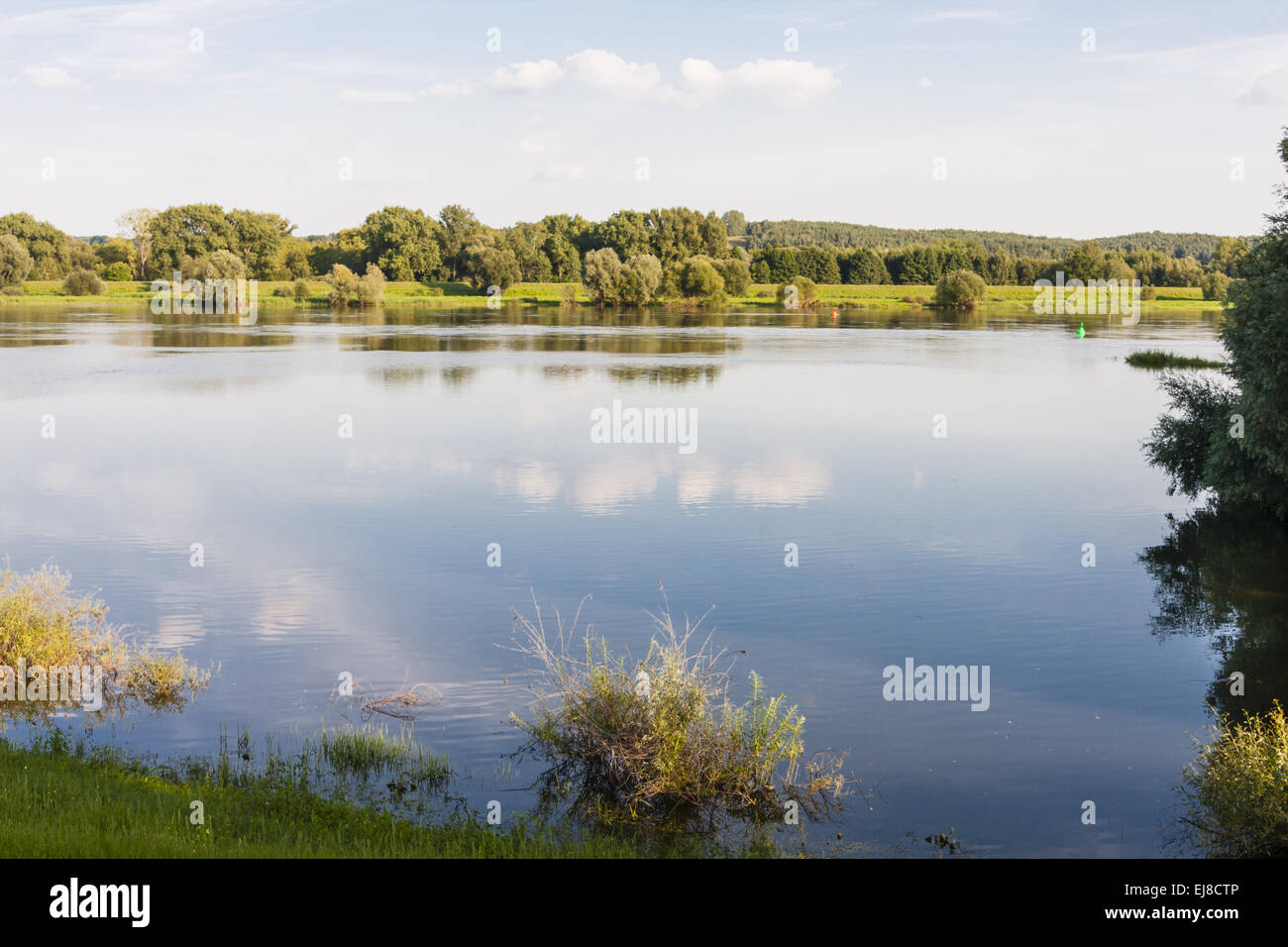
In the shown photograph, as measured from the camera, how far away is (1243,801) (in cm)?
996

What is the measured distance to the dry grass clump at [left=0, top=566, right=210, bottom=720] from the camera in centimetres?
1340

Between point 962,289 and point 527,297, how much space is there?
56977 mm

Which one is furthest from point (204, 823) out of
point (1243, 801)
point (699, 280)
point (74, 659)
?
point (699, 280)

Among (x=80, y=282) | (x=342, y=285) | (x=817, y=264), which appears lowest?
(x=342, y=285)

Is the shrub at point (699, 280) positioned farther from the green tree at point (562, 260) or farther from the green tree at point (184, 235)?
the green tree at point (184, 235)

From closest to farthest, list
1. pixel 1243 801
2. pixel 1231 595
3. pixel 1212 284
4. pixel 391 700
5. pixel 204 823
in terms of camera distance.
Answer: pixel 204 823 → pixel 1243 801 → pixel 391 700 → pixel 1231 595 → pixel 1212 284

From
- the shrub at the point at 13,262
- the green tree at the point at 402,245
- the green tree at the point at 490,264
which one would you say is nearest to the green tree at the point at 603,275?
the green tree at the point at 490,264

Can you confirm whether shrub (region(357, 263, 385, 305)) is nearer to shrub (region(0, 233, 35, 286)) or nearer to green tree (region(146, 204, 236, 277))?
green tree (region(146, 204, 236, 277))

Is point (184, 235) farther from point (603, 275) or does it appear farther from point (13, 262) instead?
point (603, 275)

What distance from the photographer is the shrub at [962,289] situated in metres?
132

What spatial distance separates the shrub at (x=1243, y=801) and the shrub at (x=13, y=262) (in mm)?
140791

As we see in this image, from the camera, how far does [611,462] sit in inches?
1197
